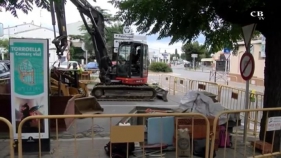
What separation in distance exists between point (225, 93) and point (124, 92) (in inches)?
189

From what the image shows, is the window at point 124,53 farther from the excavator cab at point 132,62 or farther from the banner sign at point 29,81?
the banner sign at point 29,81

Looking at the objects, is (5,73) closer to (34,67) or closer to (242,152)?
(34,67)

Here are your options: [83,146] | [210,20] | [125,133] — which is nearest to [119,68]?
[210,20]

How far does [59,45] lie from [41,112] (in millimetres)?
5062

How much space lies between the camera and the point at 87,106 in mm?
8844

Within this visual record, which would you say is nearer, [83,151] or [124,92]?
[83,151]

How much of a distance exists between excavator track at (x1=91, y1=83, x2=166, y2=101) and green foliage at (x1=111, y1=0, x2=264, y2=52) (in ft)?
20.5

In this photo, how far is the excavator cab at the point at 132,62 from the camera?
1391 centimetres

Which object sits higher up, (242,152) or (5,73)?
(5,73)

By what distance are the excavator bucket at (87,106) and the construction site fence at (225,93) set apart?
3.67 meters

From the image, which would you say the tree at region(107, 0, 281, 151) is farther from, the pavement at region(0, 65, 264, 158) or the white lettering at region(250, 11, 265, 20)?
the pavement at region(0, 65, 264, 158)

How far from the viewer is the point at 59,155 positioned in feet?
16.8

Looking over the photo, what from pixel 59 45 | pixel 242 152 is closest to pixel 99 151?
pixel 242 152

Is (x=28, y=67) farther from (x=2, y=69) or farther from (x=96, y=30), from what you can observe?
(x=2, y=69)
